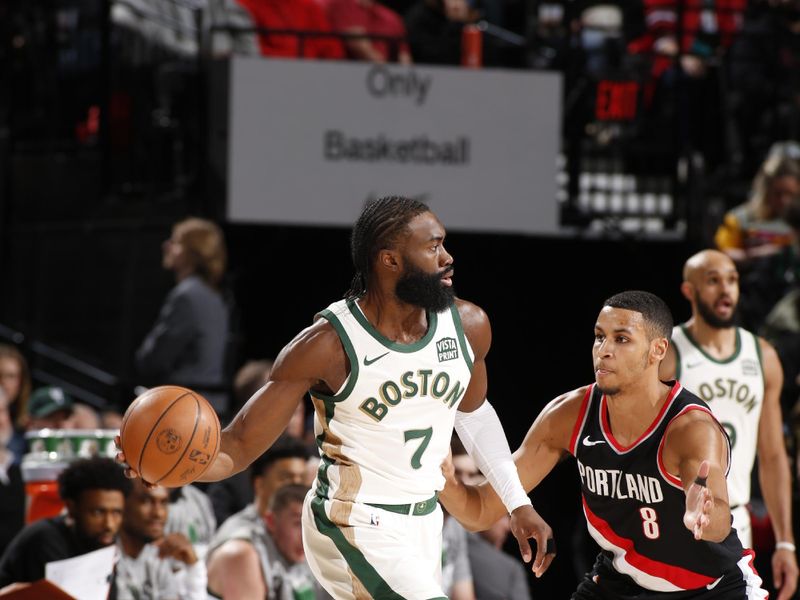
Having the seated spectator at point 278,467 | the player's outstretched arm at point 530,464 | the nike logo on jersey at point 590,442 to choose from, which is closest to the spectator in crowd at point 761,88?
the seated spectator at point 278,467

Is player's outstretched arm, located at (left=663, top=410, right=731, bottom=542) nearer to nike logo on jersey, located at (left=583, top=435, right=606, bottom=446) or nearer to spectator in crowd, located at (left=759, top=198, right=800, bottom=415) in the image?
nike logo on jersey, located at (left=583, top=435, right=606, bottom=446)

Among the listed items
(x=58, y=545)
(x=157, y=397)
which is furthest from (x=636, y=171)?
(x=157, y=397)

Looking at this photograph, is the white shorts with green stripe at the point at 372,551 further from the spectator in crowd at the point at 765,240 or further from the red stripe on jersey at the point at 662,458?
the spectator in crowd at the point at 765,240

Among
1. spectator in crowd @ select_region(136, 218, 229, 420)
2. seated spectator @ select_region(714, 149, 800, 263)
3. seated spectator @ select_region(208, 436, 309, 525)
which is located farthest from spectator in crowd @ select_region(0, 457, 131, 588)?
seated spectator @ select_region(714, 149, 800, 263)

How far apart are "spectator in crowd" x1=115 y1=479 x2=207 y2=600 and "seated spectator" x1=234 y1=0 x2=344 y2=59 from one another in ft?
14.4

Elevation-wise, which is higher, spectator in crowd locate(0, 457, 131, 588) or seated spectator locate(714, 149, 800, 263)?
seated spectator locate(714, 149, 800, 263)

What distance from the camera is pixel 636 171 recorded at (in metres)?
11.4

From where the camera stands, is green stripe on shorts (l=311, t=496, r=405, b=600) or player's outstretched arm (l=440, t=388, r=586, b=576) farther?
player's outstretched arm (l=440, t=388, r=586, b=576)

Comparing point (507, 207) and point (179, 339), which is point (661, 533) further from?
point (507, 207)

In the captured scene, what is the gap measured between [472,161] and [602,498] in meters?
5.28

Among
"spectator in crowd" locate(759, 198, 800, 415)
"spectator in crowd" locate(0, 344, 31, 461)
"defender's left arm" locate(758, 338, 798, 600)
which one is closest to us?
"defender's left arm" locate(758, 338, 798, 600)

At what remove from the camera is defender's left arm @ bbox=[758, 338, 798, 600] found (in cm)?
694

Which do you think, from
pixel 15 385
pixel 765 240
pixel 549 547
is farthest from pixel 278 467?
pixel 765 240

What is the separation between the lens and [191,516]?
763 cm
